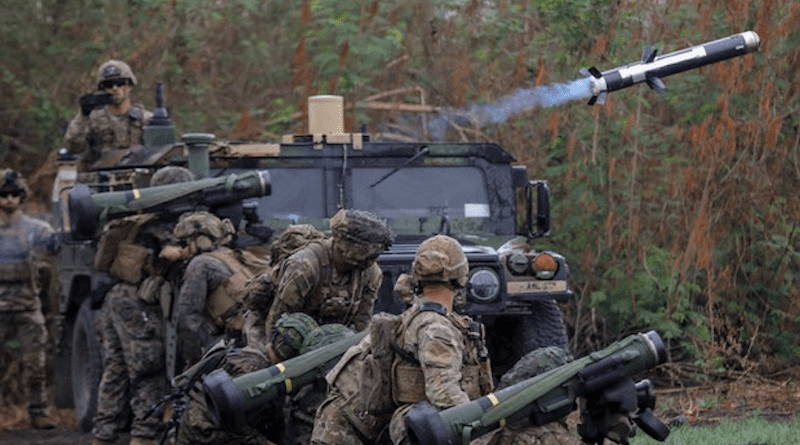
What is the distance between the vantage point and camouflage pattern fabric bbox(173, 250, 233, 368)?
855 cm

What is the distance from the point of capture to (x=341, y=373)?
5.89 meters

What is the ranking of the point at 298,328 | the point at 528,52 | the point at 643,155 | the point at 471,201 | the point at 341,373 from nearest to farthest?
1. the point at 341,373
2. the point at 298,328
3. the point at 471,201
4. the point at 643,155
5. the point at 528,52

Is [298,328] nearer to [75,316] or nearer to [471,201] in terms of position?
[471,201]

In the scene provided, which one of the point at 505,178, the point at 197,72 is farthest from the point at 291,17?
the point at 505,178

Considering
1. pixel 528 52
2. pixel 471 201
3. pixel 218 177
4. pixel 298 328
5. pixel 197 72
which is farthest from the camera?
pixel 197 72

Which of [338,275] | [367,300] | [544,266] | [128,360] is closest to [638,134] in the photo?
[544,266]

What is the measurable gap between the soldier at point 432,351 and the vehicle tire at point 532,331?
3506 mm

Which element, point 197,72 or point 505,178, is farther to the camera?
point 197,72

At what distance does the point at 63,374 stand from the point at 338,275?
5005 mm

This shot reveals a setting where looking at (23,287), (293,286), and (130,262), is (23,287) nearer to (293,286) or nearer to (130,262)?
(130,262)

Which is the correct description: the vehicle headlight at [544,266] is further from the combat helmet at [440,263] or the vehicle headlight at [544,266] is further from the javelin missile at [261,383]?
the combat helmet at [440,263]

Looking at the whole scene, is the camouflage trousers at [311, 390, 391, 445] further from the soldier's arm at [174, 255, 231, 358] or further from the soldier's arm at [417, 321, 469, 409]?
the soldier's arm at [174, 255, 231, 358]

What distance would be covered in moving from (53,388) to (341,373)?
6534mm

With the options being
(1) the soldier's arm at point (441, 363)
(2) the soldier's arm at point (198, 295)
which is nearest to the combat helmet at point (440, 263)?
(1) the soldier's arm at point (441, 363)
